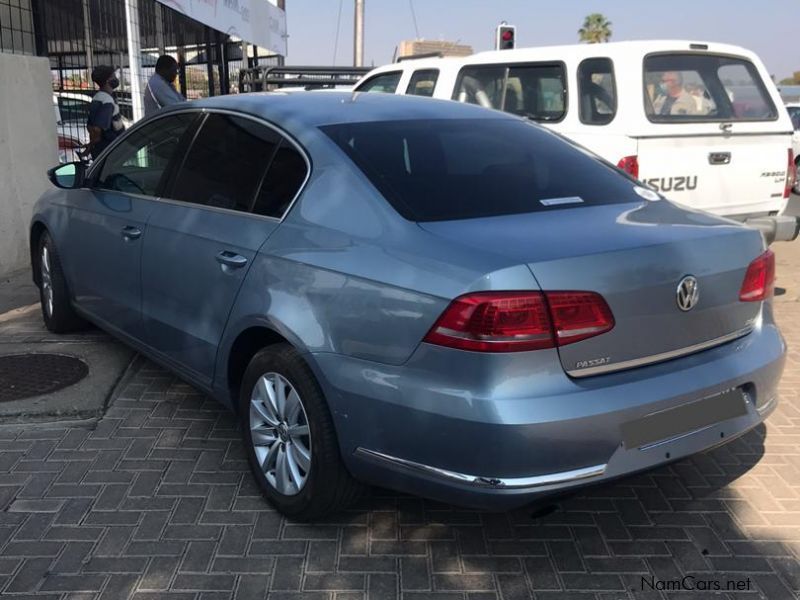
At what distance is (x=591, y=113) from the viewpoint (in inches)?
244

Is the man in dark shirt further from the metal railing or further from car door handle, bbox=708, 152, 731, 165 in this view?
the metal railing

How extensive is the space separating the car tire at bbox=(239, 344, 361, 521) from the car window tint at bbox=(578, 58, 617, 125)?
390 centimetres

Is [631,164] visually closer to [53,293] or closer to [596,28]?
[53,293]

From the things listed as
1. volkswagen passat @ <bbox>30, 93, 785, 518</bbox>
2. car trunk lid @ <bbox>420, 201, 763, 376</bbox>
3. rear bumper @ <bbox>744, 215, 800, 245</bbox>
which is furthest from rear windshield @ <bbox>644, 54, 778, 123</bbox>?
car trunk lid @ <bbox>420, 201, 763, 376</bbox>

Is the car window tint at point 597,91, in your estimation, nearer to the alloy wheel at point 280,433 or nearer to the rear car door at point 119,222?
the rear car door at point 119,222

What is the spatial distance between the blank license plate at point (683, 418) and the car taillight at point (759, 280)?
0.36 meters

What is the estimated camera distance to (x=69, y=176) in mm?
4828

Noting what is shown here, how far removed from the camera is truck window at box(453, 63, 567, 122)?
6605mm

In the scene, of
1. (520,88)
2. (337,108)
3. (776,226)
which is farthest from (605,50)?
(337,108)

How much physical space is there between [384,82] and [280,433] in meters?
6.24

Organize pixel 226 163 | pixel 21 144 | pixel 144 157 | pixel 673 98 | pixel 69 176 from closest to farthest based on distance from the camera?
pixel 226 163 < pixel 144 157 < pixel 69 176 < pixel 673 98 < pixel 21 144

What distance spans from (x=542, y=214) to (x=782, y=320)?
12.8ft

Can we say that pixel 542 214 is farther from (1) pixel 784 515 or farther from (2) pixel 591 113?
(2) pixel 591 113

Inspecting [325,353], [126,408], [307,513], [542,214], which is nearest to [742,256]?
[542,214]
